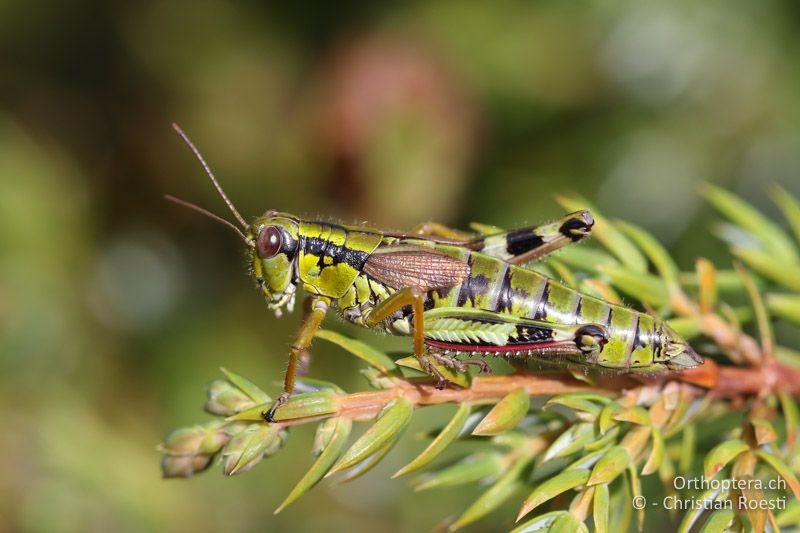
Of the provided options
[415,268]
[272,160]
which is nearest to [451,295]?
[415,268]

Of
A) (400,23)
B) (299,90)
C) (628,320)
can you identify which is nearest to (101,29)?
(299,90)

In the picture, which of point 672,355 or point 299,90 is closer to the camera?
point 672,355

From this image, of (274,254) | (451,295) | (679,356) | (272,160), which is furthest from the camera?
(272,160)

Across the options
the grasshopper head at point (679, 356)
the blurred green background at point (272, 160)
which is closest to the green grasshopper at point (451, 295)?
the grasshopper head at point (679, 356)

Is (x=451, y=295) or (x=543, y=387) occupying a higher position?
(x=451, y=295)

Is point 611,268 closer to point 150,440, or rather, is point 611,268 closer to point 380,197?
point 380,197

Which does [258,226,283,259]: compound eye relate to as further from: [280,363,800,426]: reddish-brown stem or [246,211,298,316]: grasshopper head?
[280,363,800,426]: reddish-brown stem

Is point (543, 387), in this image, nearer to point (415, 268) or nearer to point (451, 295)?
point (451, 295)

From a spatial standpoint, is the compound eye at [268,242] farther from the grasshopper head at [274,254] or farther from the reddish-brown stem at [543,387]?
the reddish-brown stem at [543,387]
